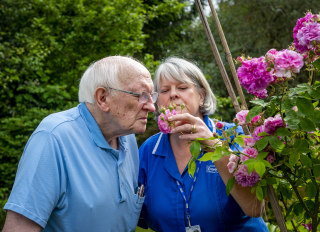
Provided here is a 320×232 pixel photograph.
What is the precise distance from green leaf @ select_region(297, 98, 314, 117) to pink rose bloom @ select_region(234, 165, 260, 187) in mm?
364

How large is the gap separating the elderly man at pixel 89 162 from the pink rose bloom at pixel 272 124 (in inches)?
35.4

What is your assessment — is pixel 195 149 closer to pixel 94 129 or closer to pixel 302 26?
pixel 302 26

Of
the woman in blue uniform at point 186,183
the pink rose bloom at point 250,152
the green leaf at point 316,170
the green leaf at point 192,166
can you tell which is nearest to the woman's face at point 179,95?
the woman in blue uniform at point 186,183

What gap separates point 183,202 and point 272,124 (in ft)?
3.24

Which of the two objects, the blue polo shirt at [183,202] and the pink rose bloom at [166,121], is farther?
the blue polo shirt at [183,202]

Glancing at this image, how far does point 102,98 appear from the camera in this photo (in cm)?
217

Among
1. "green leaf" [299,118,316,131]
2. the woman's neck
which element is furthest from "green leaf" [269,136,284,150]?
the woman's neck

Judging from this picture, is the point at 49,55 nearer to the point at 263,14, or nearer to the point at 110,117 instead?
the point at 110,117

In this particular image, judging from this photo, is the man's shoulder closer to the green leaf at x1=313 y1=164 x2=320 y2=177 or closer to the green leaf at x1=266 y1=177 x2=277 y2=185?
the green leaf at x1=266 y1=177 x2=277 y2=185

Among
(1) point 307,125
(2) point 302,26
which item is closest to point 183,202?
(1) point 307,125

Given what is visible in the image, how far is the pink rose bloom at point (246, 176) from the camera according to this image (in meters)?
1.59

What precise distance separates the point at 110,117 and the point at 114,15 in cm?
437

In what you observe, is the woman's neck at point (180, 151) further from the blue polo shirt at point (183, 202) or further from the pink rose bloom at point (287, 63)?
the pink rose bloom at point (287, 63)

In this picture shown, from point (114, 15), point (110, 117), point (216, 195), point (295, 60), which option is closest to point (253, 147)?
point (295, 60)
